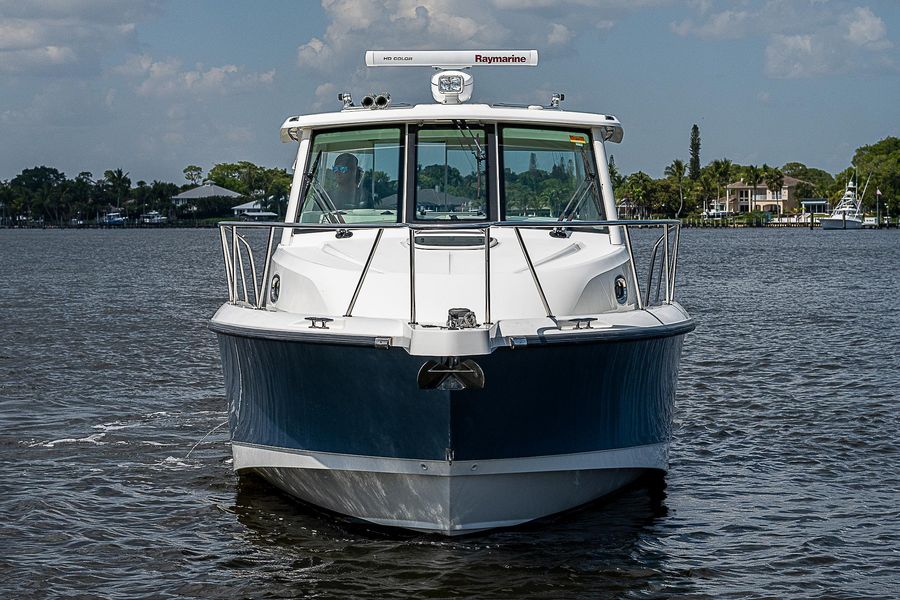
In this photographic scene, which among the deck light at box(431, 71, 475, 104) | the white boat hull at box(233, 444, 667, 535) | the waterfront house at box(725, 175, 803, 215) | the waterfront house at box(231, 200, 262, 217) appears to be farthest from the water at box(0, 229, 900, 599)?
the waterfront house at box(725, 175, 803, 215)

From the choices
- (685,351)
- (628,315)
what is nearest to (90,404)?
(628,315)

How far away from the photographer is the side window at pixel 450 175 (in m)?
9.63

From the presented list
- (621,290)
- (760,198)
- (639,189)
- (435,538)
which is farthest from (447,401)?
(760,198)

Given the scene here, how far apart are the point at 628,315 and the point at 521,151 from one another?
6.08 feet

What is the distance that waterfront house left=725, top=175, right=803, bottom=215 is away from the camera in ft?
595

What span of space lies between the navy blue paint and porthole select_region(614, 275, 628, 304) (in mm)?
476

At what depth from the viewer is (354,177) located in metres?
9.86

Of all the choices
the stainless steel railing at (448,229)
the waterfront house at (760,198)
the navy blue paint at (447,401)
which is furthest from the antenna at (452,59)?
the waterfront house at (760,198)

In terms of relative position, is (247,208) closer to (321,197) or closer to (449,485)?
(321,197)

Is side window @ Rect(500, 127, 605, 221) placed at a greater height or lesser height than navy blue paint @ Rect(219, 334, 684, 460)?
greater

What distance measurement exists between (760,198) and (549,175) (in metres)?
181

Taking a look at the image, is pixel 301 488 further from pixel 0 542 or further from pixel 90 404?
pixel 90 404

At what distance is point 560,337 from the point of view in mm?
7996

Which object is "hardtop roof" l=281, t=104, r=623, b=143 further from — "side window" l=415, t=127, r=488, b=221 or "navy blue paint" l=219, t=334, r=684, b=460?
"navy blue paint" l=219, t=334, r=684, b=460
